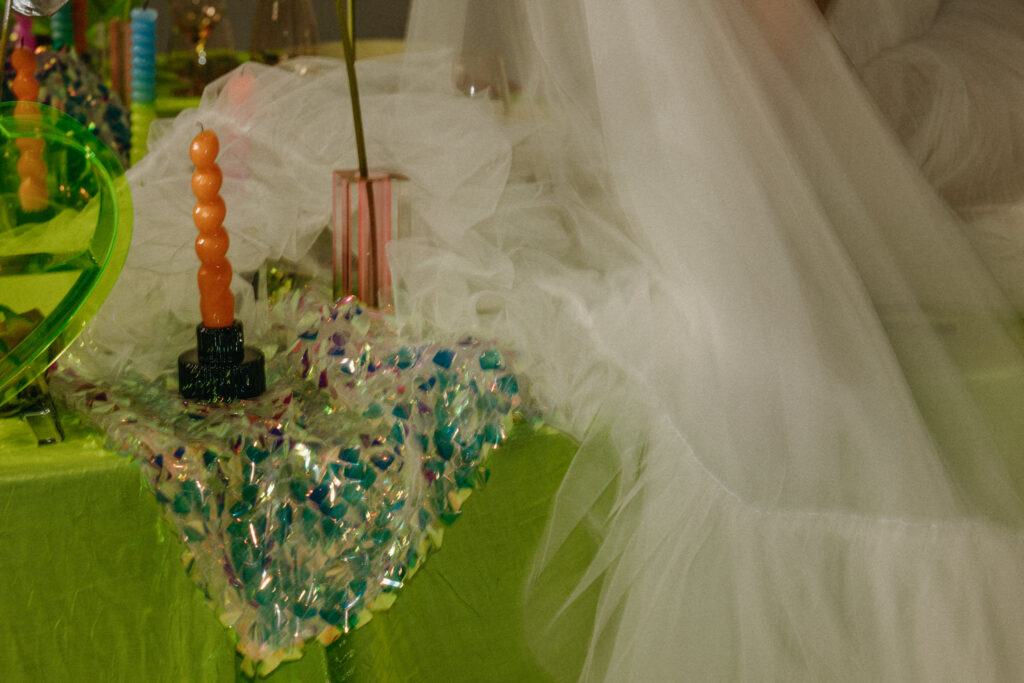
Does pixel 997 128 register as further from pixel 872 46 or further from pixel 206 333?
pixel 206 333

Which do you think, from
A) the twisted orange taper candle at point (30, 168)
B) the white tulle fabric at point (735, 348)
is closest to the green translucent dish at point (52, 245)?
the twisted orange taper candle at point (30, 168)

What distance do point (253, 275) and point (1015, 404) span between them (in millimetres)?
694

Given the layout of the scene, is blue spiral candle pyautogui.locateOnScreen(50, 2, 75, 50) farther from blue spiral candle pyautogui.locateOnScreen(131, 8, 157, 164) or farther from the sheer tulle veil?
the sheer tulle veil

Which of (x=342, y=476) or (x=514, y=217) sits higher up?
(x=514, y=217)

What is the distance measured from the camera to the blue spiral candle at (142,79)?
1.30m

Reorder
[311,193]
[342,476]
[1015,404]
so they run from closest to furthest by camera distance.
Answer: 1. [342,476]
2. [1015,404]
3. [311,193]

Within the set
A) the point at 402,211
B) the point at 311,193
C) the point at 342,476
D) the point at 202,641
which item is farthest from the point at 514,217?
the point at 202,641

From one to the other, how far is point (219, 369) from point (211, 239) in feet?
0.32

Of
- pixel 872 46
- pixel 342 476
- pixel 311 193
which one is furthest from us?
pixel 872 46

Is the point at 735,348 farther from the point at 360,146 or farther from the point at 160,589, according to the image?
the point at 160,589

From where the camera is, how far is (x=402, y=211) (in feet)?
2.76

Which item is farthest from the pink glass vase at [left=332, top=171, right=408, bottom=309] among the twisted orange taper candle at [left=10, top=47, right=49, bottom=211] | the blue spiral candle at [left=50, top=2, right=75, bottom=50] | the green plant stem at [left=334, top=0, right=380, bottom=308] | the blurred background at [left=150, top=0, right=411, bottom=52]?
the blurred background at [left=150, top=0, right=411, bottom=52]

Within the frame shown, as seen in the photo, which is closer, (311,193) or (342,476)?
(342,476)

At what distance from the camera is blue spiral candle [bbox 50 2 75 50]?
1509 mm
